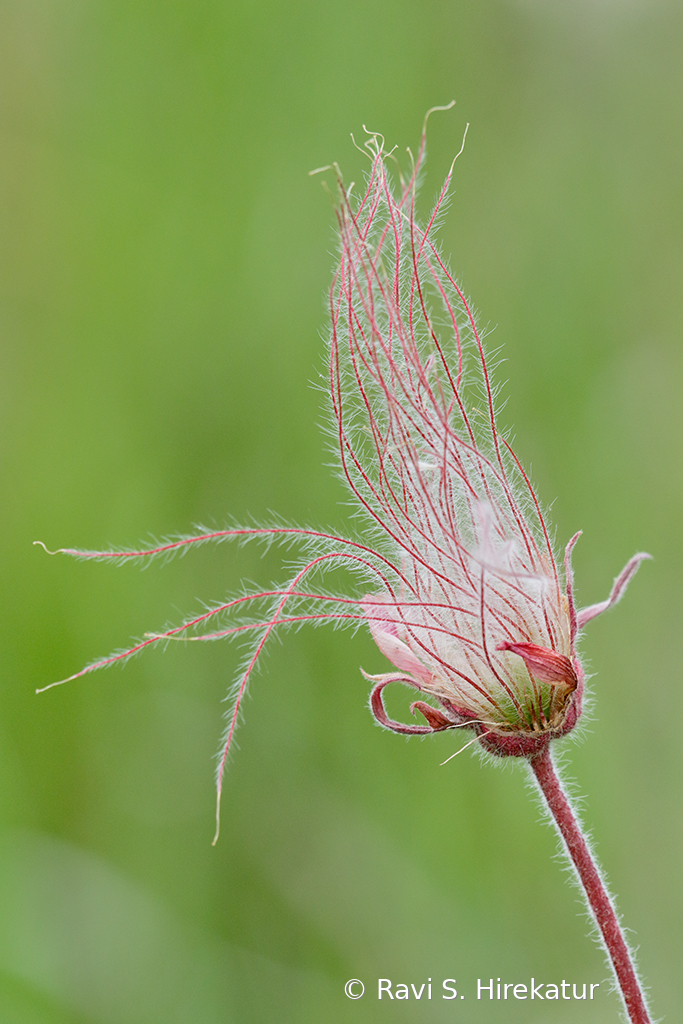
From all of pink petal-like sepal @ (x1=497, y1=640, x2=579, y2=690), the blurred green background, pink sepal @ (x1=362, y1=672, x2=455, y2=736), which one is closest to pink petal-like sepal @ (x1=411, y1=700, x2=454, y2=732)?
pink sepal @ (x1=362, y1=672, x2=455, y2=736)

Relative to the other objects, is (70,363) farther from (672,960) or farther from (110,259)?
(672,960)

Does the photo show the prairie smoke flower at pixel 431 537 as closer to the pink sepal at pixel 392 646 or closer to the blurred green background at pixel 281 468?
the pink sepal at pixel 392 646

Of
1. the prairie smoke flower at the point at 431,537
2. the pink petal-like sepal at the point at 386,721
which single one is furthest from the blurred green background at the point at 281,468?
the pink petal-like sepal at the point at 386,721

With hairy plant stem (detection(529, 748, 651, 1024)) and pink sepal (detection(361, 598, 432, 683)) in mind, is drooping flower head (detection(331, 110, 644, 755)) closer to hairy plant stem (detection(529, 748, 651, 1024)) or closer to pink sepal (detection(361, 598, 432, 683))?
pink sepal (detection(361, 598, 432, 683))

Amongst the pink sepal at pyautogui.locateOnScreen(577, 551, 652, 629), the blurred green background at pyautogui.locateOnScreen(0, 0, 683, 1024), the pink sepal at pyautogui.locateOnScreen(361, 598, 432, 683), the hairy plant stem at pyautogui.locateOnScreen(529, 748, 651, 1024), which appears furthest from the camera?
the blurred green background at pyautogui.locateOnScreen(0, 0, 683, 1024)

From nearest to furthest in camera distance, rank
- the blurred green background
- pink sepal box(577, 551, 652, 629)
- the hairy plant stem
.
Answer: the hairy plant stem
pink sepal box(577, 551, 652, 629)
the blurred green background

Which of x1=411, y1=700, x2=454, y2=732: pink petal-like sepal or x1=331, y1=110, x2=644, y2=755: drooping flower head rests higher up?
x1=331, y1=110, x2=644, y2=755: drooping flower head

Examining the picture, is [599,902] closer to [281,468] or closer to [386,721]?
[386,721]
